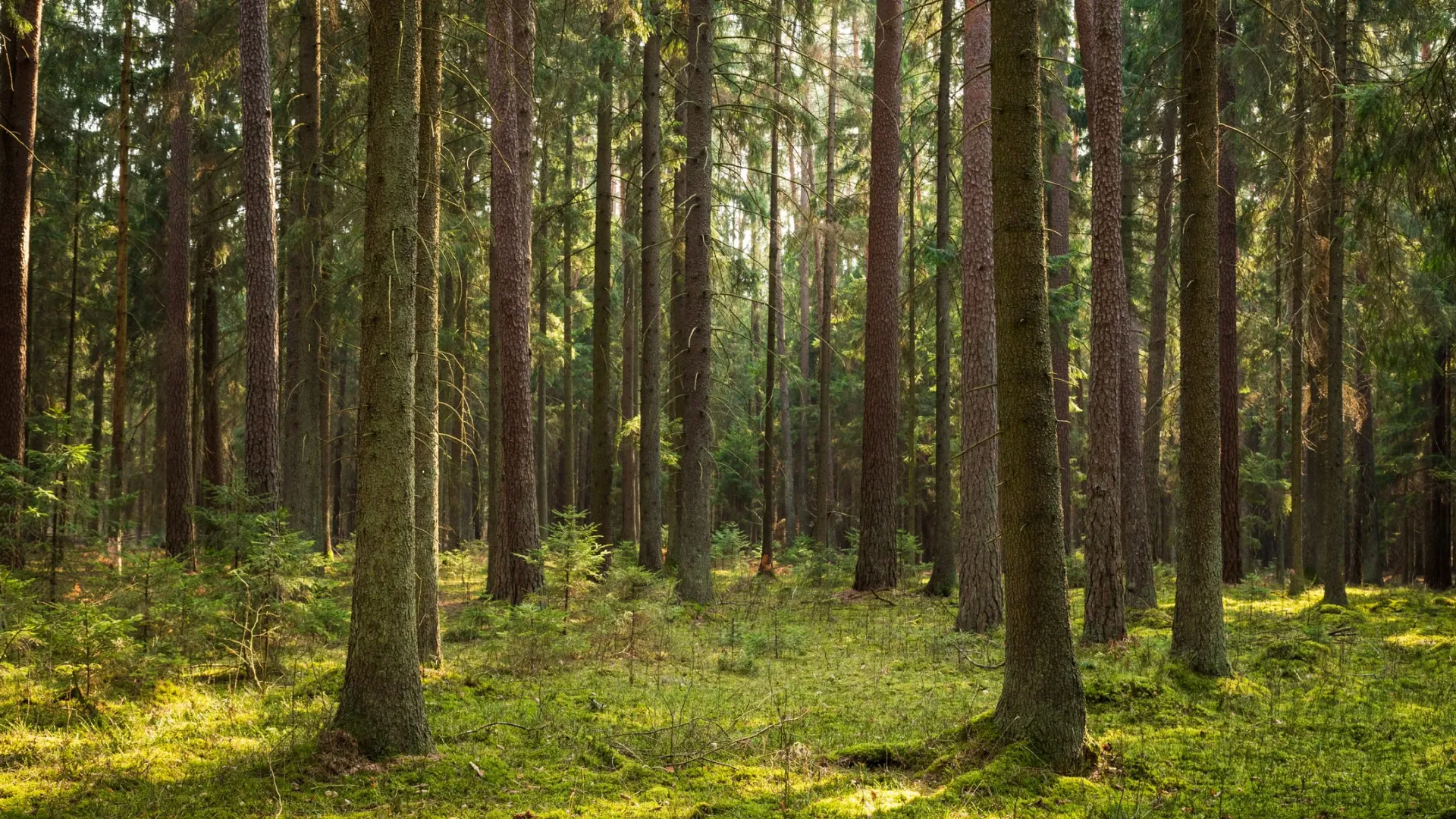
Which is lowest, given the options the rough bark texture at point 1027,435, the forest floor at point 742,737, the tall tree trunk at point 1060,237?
the forest floor at point 742,737

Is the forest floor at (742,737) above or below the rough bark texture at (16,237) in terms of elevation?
below

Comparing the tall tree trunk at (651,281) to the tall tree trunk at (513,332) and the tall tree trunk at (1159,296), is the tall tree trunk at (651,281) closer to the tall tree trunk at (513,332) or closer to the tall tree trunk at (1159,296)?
the tall tree trunk at (513,332)

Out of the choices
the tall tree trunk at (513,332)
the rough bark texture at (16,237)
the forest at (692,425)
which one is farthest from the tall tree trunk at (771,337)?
the rough bark texture at (16,237)

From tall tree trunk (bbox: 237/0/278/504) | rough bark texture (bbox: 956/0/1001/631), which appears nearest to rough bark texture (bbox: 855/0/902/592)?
rough bark texture (bbox: 956/0/1001/631)

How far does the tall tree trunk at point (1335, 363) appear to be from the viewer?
1224 centimetres

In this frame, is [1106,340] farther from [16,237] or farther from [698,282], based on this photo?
[16,237]

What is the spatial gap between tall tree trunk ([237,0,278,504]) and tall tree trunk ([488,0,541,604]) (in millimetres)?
3017

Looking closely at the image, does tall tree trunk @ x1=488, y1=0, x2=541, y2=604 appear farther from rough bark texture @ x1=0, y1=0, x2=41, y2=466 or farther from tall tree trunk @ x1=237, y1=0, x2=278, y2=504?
rough bark texture @ x1=0, y1=0, x2=41, y2=466

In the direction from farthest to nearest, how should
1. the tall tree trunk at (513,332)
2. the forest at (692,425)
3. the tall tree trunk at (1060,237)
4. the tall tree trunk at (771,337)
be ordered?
1. the tall tree trunk at (771,337)
2. the tall tree trunk at (1060,237)
3. the tall tree trunk at (513,332)
4. the forest at (692,425)

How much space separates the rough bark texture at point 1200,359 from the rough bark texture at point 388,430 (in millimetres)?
6573

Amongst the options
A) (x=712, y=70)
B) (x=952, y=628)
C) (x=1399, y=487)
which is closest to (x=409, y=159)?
(x=712, y=70)

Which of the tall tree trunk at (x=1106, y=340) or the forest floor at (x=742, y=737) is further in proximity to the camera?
the tall tree trunk at (x=1106, y=340)

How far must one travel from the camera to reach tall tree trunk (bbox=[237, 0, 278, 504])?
469 inches

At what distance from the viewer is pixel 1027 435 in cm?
540
